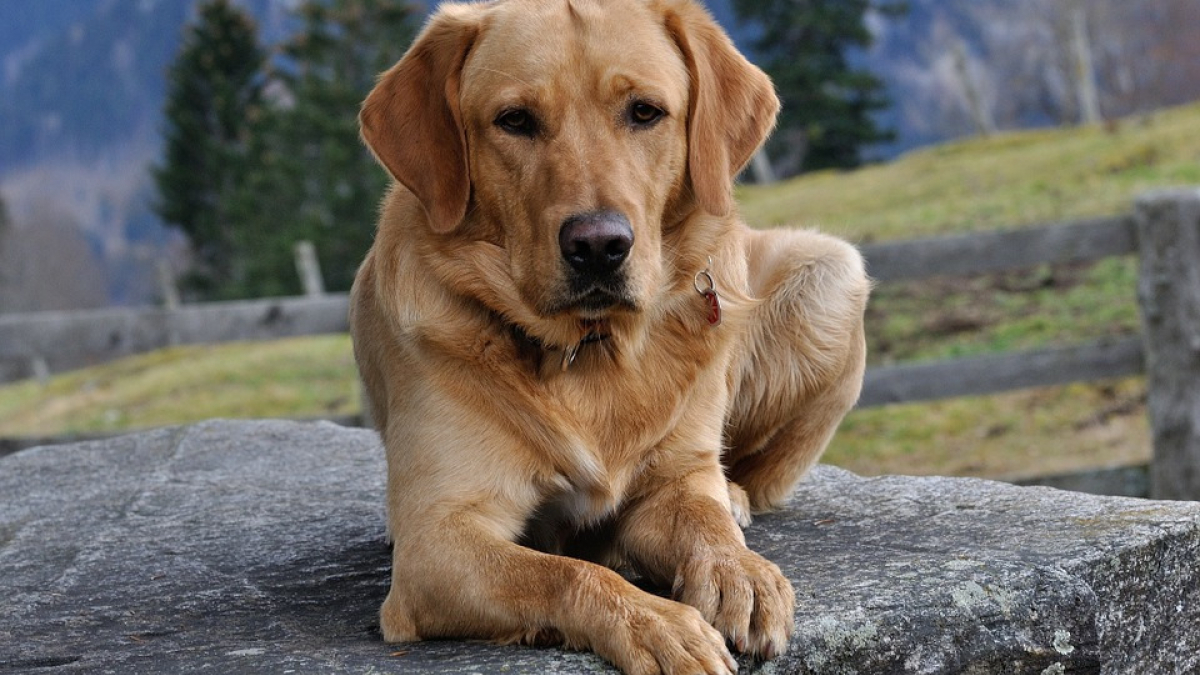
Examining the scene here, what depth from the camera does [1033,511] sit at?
3.40m

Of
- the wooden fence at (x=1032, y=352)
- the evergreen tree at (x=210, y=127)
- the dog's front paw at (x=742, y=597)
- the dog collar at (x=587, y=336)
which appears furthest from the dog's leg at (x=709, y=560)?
the evergreen tree at (x=210, y=127)

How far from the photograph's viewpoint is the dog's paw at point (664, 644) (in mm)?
2367

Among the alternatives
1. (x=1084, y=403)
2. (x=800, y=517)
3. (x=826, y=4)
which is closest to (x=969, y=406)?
(x=1084, y=403)

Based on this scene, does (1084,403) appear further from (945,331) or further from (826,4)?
(826,4)

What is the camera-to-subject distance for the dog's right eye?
9.64ft

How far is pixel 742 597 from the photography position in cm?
257

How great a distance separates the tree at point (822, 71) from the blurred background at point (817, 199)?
93mm

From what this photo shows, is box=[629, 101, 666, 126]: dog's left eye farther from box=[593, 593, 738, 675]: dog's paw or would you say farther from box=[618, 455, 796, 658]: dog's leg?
box=[593, 593, 738, 675]: dog's paw

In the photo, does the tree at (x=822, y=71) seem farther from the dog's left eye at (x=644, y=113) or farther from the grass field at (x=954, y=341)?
the dog's left eye at (x=644, y=113)

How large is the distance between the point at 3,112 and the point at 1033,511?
181566 mm

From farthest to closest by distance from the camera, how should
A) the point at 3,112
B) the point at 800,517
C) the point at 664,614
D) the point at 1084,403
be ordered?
the point at 3,112
the point at 1084,403
the point at 800,517
the point at 664,614

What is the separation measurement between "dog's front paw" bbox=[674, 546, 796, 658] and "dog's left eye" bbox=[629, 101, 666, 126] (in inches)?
39.2

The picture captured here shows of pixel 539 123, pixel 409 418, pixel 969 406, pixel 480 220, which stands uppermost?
pixel 539 123

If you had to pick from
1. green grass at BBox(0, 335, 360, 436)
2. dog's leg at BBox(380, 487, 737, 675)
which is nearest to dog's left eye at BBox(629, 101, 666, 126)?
dog's leg at BBox(380, 487, 737, 675)
